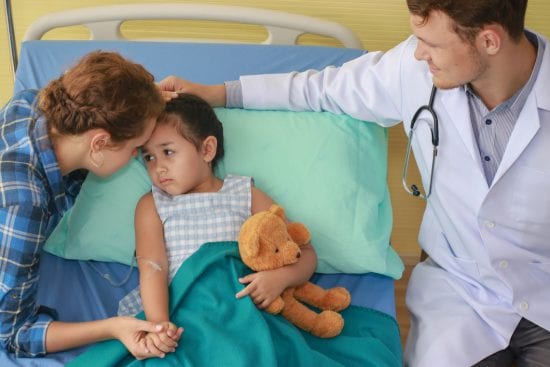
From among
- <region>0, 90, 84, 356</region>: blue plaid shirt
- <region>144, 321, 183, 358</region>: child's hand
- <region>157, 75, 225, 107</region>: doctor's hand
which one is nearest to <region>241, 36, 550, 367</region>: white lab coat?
<region>157, 75, 225, 107</region>: doctor's hand

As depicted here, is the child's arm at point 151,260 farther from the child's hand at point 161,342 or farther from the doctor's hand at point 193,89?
the doctor's hand at point 193,89

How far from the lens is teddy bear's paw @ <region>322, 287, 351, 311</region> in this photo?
6.46ft

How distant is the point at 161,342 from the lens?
5.46ft

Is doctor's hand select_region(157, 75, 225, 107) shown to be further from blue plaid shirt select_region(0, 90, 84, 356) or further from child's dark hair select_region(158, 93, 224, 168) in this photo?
blue plaid shirt select_region(0, 90, 84, 356)

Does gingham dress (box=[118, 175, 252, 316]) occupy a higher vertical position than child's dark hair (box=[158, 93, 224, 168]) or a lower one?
lower

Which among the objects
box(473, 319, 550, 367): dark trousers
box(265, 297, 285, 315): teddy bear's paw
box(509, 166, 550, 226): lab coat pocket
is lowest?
box(473, 319, 550, 367): dark trousers

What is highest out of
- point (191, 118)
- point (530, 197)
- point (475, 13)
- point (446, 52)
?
point (475, 13)

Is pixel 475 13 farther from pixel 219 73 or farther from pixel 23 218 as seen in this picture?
pixel 23 218

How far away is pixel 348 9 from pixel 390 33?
199 millimetres

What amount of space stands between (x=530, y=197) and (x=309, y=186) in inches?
25.5

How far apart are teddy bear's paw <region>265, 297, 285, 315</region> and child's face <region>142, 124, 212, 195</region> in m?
0.46

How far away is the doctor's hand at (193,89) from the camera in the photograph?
2.13m

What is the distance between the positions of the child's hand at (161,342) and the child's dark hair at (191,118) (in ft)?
1.98

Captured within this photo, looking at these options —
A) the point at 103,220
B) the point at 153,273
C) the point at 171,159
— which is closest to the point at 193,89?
the point at 171,159
